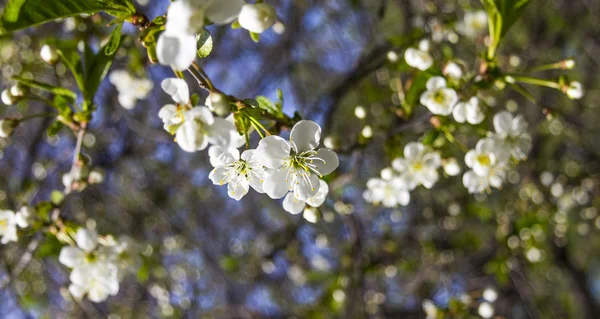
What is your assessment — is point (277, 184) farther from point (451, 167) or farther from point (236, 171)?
point (451, 167)

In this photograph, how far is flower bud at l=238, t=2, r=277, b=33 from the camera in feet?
3.33

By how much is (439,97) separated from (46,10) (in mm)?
1187

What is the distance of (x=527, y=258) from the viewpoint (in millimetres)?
3453

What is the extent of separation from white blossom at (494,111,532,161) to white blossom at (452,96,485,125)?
0.22 metres

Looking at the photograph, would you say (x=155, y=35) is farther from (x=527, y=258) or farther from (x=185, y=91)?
(x=527, y=258)

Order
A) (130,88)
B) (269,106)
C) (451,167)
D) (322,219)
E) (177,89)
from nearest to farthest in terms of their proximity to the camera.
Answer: (177,89)
(269,106)
(451,167)
(130,88)
(322,219)

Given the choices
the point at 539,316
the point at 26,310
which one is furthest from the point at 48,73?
the point at 539,316

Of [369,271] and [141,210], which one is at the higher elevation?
[369,271]

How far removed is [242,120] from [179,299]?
3905mm

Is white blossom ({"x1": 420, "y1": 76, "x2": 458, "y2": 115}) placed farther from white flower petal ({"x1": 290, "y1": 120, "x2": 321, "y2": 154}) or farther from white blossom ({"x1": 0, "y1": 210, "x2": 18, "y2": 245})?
white blossom ({"x1": 0, "y1": 210, "x2": 18, "y2": 245})

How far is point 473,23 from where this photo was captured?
13.1 ft

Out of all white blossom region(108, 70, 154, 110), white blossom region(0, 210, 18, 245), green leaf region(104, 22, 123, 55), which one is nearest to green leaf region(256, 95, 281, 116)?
green leaf region(104, 22, 123, 55)

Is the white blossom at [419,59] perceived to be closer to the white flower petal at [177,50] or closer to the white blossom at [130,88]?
the white flower petal at [177,50]

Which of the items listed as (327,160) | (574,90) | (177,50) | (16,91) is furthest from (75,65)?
(574,90)
